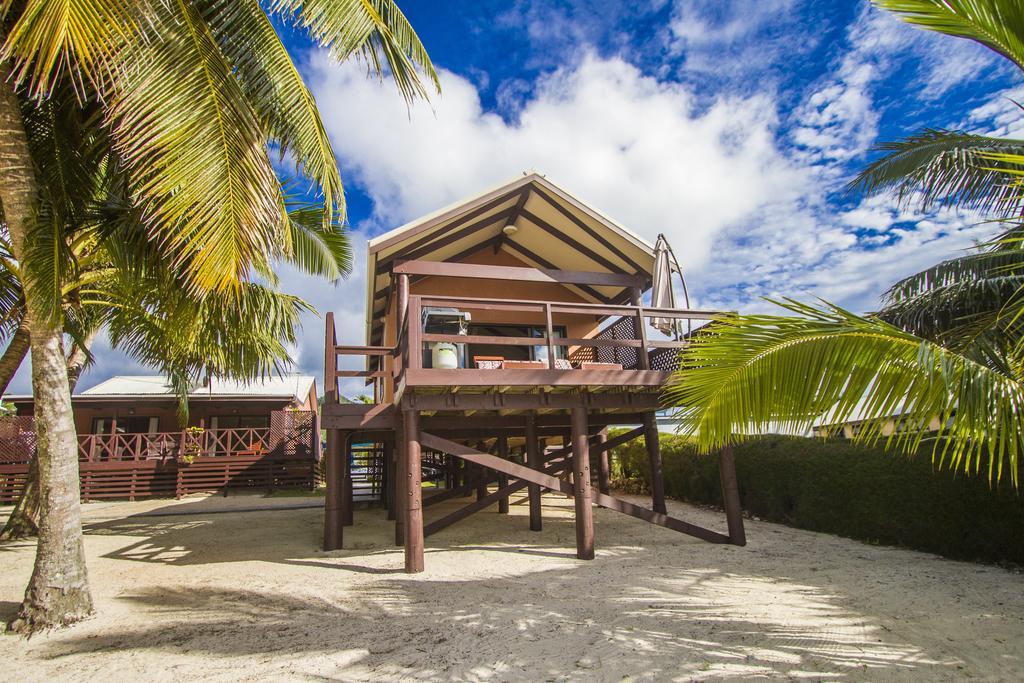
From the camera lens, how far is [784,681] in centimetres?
381

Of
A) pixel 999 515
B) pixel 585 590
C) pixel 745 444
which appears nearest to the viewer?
pixel 585 590

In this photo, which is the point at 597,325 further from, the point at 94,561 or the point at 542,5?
the point at 94,561

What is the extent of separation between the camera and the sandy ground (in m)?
4.25

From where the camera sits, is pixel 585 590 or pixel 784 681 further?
pixel 585 590

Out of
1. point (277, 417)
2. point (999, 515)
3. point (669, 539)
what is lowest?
point (669, 539)

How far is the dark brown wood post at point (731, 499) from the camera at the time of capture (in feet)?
28.1

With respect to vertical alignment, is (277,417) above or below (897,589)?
above

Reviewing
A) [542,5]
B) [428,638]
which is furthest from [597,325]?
[428,638]

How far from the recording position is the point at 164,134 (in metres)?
4.86

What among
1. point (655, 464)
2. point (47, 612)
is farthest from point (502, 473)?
point (47, 612)

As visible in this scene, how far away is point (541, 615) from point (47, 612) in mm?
5007

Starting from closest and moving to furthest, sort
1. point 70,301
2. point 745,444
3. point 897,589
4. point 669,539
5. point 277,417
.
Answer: point 897,589 < point 70,301 < point 669,539 < point 745,444 < point 277,417

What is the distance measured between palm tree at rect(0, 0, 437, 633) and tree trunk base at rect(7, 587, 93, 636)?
0.4 inches

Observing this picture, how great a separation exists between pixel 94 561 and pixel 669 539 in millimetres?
9347
